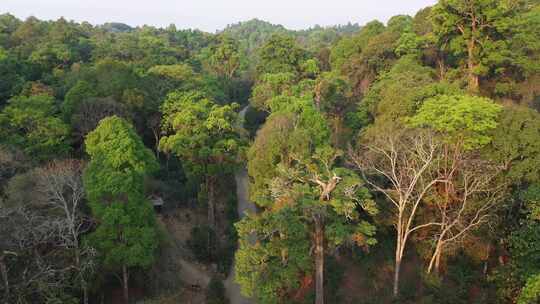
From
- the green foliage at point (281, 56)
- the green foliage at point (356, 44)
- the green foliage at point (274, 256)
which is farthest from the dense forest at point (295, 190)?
the green foliage at point (356, 44)

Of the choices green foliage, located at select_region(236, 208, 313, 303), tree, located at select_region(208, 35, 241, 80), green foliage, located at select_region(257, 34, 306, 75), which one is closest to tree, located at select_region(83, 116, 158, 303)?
green foliage, located at select_region(236, 208, 313, 303)

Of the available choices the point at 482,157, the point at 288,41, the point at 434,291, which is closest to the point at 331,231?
the point at 434,291

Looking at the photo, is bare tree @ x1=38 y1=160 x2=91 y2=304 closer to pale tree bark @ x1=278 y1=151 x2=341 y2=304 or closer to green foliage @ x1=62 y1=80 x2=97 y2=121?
pale tree bark @ x1=278 y1=151 x2=341 y2=304

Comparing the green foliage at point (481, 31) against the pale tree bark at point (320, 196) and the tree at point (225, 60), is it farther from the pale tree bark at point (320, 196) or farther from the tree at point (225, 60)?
the tree at point (225, 60)

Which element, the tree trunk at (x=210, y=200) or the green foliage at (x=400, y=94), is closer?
the green foliage at (x=400, y=94)

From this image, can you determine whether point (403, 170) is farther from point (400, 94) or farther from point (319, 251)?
point (400, 94)

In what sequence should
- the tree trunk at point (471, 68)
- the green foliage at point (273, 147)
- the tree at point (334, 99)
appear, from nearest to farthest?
the green foliage at point (273, 147), the tree trunk at point (471, 68), the tree at point (334, 99)
